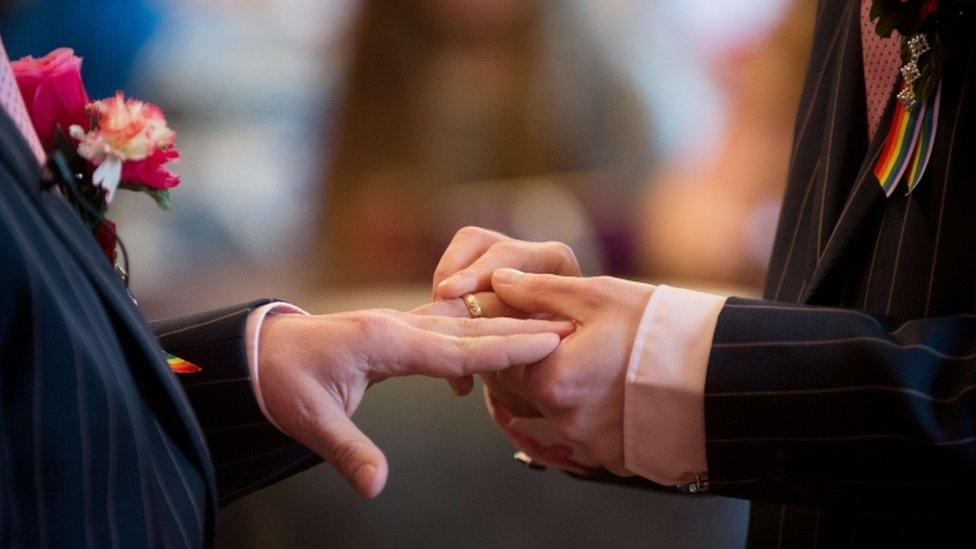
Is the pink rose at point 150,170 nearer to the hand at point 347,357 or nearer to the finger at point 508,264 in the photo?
the hand at point 347,357

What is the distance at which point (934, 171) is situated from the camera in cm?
96

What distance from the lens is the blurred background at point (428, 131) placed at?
3584 mm

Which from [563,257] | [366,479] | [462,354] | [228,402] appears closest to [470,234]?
[563,257]

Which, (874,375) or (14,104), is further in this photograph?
(874,375)

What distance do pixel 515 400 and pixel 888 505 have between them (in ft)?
1.85

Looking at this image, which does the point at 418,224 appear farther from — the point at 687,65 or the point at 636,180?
the point at 687,65

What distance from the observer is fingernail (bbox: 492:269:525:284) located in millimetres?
1264

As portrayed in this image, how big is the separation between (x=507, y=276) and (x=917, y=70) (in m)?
0.54

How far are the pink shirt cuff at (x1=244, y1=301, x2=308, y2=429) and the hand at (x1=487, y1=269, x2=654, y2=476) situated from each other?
0.93ft

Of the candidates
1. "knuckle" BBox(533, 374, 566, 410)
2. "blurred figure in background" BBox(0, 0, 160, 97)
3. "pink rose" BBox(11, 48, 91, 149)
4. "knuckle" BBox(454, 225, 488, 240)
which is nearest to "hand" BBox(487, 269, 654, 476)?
"knuckle" BBox(533, 374, 566, 410)

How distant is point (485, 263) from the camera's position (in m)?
1.36

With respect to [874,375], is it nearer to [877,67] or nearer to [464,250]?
[877,67]

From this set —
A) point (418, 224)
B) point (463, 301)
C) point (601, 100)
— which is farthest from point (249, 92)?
point (463, 301)

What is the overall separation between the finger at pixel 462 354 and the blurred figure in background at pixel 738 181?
2.66 metres
